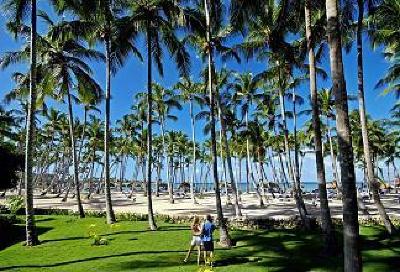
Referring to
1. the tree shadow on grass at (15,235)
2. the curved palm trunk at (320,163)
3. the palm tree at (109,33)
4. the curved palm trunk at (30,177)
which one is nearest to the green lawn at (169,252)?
the tree shadow on grass at (15,235)

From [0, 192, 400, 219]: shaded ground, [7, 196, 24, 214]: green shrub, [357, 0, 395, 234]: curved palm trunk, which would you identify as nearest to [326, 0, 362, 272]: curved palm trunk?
[357, 0, 395, 234]: curved palm trunk

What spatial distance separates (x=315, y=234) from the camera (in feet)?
67.8

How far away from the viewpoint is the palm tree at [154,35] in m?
23.9

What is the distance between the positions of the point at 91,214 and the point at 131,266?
1927cm

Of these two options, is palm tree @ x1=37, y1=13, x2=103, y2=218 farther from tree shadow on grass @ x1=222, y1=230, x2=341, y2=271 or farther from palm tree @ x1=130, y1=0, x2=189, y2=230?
tree shadow on grass @ x1=222, y1=230, x2=341, y2=271

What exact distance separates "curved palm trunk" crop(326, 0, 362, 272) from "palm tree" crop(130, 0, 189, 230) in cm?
1590

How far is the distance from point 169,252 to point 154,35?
14191mm

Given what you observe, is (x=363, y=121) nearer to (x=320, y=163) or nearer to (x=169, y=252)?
(x=320, y=163)

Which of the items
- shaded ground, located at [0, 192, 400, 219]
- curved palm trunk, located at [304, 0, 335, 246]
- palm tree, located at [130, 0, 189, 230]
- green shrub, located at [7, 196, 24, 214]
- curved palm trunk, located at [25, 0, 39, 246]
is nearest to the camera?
curved palm trunk, located at [304, 0, 335, 246]

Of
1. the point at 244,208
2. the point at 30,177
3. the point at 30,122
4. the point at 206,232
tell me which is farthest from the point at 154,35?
the point at 244,208

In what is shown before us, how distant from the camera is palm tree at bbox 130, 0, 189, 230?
2389 cm

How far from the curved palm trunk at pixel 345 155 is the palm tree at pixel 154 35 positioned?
15.9 meters

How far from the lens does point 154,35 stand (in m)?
25.9

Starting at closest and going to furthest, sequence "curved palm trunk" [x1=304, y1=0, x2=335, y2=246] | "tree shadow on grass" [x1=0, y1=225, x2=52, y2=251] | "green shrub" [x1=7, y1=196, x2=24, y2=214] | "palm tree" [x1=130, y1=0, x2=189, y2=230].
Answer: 1. "curved palm trunk" [x1=304, y1=0, x2=335, y2=246]
2. "tree shadow on grass" [x1=0, y1=225, x2=52, y2=251]
3. "palm tree" [x1=130, y1=0, x2=189, y2=230]
4. "green shrub" [x1=7, y1=196, x2=24, y2=214]
